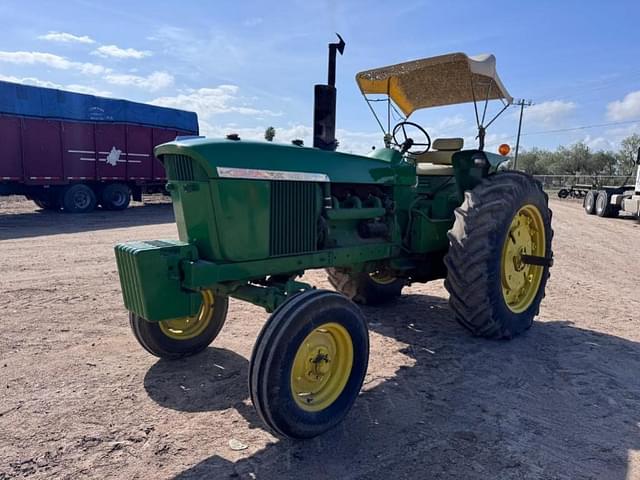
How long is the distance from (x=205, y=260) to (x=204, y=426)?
1033mm

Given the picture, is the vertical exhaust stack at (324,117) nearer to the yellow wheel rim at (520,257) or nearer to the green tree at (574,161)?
the yellow wheel rim at (520,257)

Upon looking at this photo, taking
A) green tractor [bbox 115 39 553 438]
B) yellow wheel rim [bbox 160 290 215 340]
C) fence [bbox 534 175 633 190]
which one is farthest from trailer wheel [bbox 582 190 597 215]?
→ yellow wheel rim [bbox 160 290 215 340]

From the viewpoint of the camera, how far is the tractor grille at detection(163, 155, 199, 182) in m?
3.12

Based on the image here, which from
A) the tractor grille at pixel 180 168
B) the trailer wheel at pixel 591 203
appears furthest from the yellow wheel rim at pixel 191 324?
the trailer wheel at pixel 591 203

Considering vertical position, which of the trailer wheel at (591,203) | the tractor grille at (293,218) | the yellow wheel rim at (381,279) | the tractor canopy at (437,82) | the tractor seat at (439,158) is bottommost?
the yellow wheel rim at (381,279)

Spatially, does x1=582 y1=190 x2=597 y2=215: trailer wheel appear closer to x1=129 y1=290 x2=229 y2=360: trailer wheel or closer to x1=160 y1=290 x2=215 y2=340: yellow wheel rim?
x1=129 y1=290 x2=229 y2=360: trailer wheel

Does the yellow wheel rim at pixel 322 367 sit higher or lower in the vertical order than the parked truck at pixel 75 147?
lower

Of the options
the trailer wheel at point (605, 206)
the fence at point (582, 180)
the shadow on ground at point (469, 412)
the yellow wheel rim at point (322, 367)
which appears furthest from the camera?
the fence at point (582, 180)

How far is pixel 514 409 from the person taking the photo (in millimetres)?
3281

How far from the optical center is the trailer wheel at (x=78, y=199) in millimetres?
15094

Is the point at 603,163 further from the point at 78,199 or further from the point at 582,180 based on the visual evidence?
the point at 78,199

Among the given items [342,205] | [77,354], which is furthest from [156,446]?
[342,205]

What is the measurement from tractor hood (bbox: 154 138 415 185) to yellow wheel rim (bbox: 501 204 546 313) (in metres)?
1.56

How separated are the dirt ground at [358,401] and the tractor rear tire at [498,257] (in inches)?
12.0
